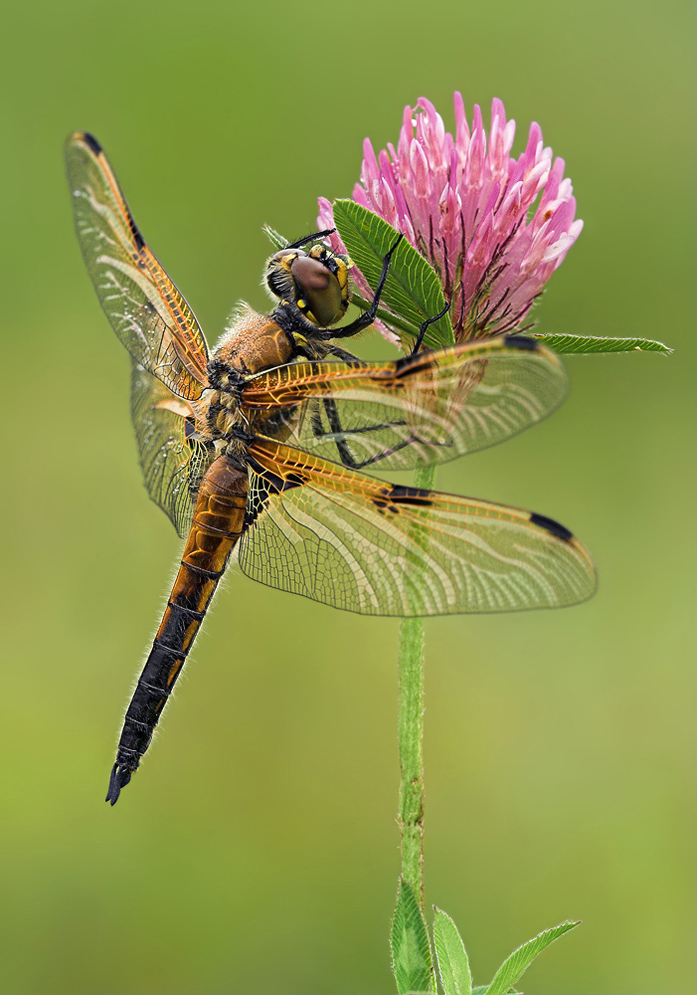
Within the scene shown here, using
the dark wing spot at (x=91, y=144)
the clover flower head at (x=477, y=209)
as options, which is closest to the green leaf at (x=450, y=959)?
the clover flower head at (x=477, y=209)

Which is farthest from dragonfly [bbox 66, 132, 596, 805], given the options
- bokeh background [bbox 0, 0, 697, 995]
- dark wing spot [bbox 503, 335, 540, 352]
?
bokeh background [bbox 0, 0, 697, 995]

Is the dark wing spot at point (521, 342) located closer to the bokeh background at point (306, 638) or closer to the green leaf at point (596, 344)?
the green leaf at point (596, 344)

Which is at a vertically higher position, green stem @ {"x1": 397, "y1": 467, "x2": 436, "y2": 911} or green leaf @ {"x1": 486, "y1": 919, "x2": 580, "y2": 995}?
green stem @ {"x1": 397, "y1": 467, "x2": 436, "y2": 911}

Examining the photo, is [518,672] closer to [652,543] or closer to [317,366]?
[652,543]

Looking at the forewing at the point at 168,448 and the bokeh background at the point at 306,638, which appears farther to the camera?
the bokeh background at the point at 306,638

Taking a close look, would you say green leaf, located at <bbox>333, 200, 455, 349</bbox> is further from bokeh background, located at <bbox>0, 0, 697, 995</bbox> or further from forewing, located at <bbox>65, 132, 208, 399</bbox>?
bokeh background, located at <bbox>0, 0, 697, 995</bbox>

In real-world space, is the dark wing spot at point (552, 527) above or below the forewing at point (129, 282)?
below

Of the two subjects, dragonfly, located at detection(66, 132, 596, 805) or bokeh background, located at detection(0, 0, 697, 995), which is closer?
dragonfly, located at detection(66, 132, 596, 805)
